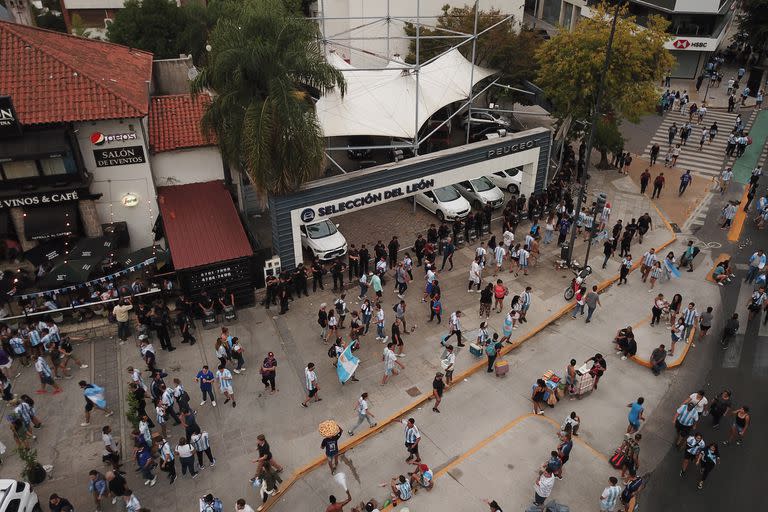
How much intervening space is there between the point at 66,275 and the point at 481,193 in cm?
1706

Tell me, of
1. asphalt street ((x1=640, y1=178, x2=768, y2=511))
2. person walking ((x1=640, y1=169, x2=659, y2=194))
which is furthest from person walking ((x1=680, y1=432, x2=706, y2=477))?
person walking ((x1=640, y1=169, x2=659, y2=194))

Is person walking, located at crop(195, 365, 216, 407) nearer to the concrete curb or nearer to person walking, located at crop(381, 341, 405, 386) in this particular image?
the concrete curb

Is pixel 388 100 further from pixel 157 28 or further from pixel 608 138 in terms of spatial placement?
pixel 157 28

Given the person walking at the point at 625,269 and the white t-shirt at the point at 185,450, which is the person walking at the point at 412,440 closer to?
the white t-shirt at the point at 185,450

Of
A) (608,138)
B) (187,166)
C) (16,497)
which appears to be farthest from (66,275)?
(608,138)

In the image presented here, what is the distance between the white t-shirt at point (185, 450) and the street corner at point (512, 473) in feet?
15.3

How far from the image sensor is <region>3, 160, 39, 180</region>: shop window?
20141 millimetres

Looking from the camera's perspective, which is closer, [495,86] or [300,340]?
[300,340]

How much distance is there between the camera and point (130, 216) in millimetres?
22484

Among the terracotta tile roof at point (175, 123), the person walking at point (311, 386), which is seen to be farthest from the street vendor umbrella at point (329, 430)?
the terracotta tile roof at point (175, 123)

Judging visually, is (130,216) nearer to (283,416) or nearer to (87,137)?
(87,137)

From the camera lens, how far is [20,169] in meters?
20.3

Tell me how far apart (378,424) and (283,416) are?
8.66 ft

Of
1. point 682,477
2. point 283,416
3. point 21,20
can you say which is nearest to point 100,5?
point 21,20
